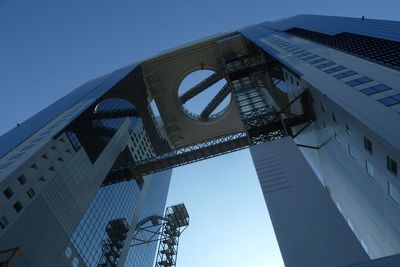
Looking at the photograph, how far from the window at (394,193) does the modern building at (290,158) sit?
67 millimetres

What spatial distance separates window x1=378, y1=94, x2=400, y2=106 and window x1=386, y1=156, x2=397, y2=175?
3148 millimetres

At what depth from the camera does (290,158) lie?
23.1m

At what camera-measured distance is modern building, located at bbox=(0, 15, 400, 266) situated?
16.2 m

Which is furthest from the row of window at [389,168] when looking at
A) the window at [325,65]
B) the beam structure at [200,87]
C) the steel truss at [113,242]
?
the beam structure at [200,87]

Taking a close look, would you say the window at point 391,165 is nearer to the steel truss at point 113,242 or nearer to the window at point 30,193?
the window at point 30,193

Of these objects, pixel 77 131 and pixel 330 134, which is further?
pixel 77 131

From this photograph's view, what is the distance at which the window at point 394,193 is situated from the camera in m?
15.3

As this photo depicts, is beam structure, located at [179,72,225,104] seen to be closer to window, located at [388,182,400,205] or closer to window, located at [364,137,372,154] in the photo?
window, located at [364,137,372,154]

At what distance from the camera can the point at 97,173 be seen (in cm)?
3225

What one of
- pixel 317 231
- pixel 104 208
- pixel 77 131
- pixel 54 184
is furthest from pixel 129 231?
pixel 317 231

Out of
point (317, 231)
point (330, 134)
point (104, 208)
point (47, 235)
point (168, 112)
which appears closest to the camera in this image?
point (317, 231)

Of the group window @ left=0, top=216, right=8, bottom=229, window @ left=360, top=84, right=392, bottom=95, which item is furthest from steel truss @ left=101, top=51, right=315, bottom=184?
window @ left=0, top=216, right=8, bottom=229

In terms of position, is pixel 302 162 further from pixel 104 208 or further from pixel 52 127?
pixel 104 208

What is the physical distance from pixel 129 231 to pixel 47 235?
24.9 m
